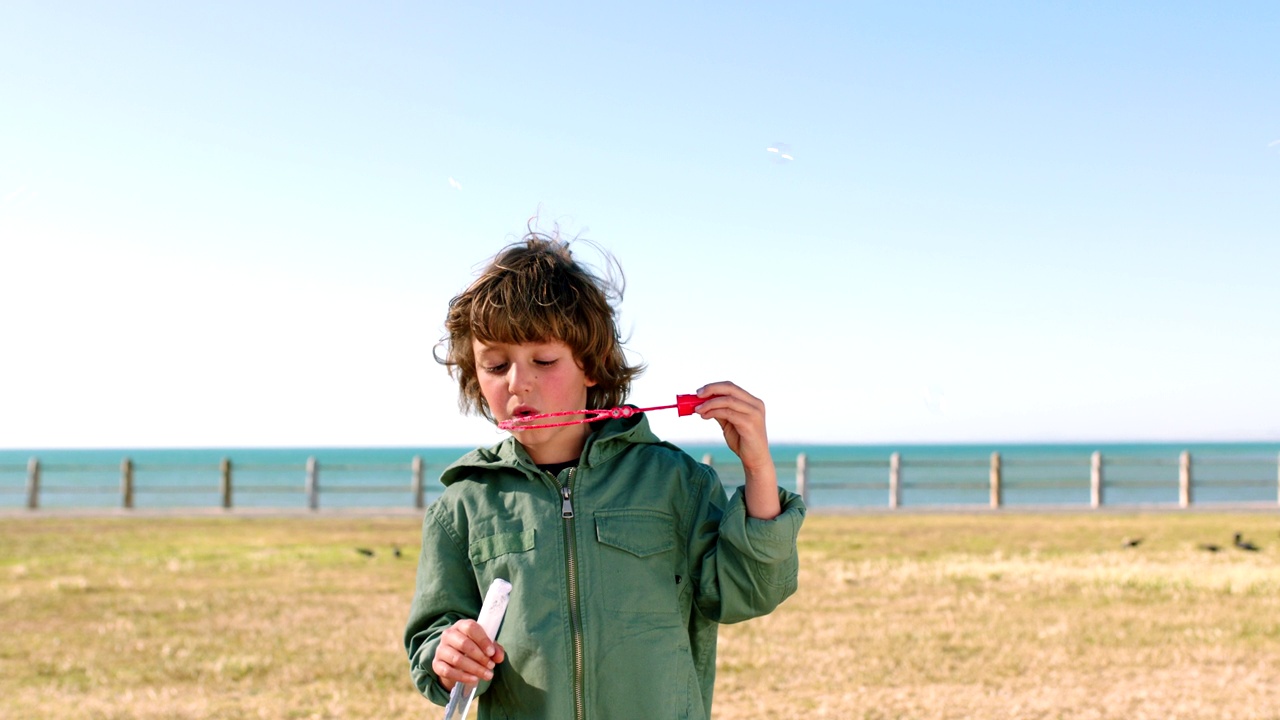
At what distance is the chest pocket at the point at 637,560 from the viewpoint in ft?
6.46

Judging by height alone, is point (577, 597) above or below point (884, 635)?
above

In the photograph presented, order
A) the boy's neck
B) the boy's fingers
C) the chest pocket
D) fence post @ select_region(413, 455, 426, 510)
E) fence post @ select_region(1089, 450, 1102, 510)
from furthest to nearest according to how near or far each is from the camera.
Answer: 1. fence post @ select_region(1089, 450, 1102, 510)
2. fence post @ select_region(413, 455, 426, 510)
3. the boy's neck
4. the chest pocket
5. the boy's fingers

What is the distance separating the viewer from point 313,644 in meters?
5.97

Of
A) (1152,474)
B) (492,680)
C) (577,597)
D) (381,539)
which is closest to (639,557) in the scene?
(577,597)

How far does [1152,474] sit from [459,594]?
5141 centimetres

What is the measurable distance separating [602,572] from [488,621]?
23 centimetres

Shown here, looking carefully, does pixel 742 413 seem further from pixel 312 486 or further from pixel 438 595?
pixel 312 486

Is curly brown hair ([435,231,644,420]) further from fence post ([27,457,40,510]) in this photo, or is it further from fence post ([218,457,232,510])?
fence post ([27,457,40,510])

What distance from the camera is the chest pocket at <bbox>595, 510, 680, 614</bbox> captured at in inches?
77.5

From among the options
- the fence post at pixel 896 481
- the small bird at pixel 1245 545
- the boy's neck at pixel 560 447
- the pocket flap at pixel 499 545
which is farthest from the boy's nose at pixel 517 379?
the fence post at pixel 896 481

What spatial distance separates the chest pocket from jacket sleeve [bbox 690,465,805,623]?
0.05 m

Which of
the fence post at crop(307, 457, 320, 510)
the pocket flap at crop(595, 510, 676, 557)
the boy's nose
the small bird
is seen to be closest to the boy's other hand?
the pocket flap at crop(595, 510, 676, 557)

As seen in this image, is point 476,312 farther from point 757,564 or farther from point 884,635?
point 884,635

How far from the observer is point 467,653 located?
183cm
